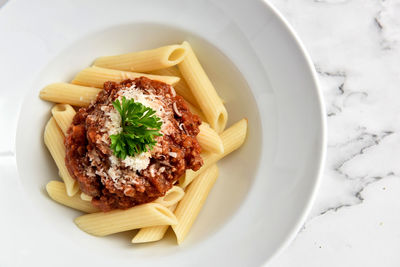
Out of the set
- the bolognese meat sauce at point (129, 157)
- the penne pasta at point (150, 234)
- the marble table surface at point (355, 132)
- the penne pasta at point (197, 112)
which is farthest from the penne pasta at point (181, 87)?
the marble table surface at point (355, 132)

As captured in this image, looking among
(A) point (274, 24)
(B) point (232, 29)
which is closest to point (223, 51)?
(B) point (232, 29)

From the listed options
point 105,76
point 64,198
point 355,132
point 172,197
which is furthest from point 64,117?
point 355,132

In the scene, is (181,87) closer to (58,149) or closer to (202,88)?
(202,88)

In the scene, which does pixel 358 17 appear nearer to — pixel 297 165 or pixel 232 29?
pixel 232 29

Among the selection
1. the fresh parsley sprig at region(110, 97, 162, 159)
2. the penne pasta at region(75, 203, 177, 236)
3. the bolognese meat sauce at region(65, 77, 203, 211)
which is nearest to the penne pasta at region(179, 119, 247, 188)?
the bolognese meat sauce at region(65, 77, 203, 211)

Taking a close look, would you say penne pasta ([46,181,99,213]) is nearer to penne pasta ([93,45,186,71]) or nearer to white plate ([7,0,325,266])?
white plate ([7,0,325,266])
